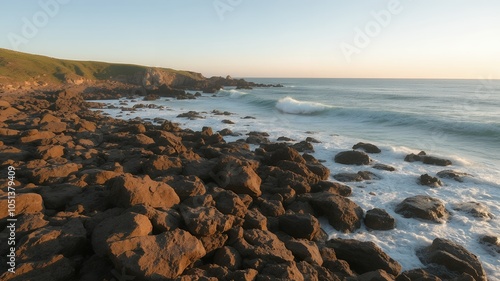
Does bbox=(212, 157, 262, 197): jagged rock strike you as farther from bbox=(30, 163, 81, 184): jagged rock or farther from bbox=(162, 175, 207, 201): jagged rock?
bbox=(30, 163, 81, 184): jagged rock

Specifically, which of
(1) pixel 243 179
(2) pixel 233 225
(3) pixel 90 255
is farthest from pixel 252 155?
(3) pixel 90 255

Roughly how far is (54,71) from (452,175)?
84288 millimetres

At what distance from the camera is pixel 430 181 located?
13180 mm

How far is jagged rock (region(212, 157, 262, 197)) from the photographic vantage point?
9.76 m

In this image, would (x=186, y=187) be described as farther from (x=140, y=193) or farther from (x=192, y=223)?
(x=192, y=223)

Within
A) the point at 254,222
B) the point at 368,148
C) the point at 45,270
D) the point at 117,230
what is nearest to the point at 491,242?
the point at 254,222

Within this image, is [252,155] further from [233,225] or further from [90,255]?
[90,255]

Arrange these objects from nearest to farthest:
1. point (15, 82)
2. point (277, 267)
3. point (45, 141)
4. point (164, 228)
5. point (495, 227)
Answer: point (277, 267) < point (164, 228) < point (495, 227) < point (45, 141) < point (15, 82)

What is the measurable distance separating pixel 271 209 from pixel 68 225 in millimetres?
5242

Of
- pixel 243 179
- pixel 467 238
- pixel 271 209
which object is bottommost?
pixel 467 238

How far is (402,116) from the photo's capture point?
112 ft

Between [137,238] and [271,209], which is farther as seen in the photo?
[271,209]

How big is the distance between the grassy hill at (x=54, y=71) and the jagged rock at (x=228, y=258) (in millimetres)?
64197

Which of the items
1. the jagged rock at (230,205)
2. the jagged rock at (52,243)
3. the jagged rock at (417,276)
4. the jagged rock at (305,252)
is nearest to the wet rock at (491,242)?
the jagged rock at (417,276)
